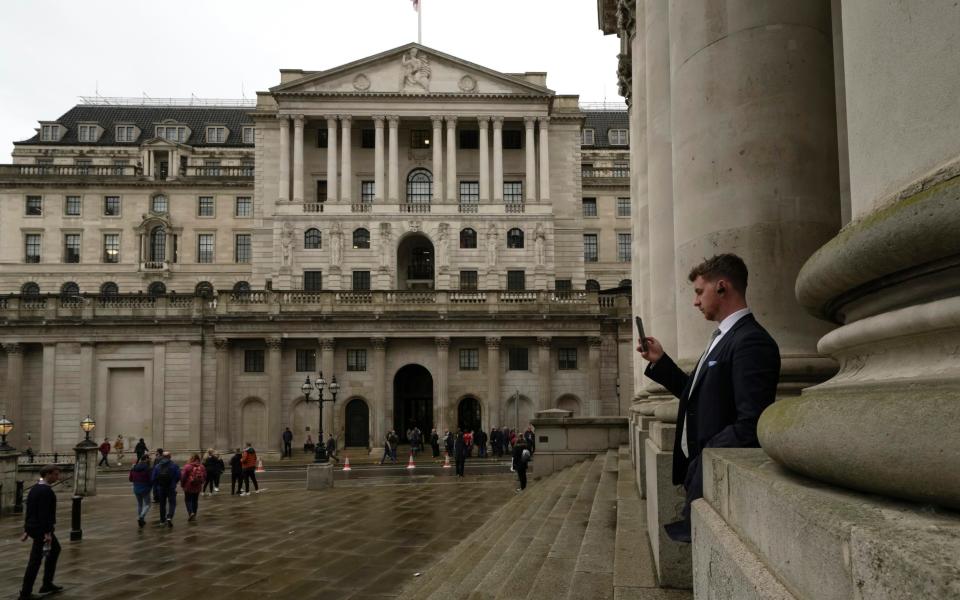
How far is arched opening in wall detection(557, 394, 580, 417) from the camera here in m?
46.1

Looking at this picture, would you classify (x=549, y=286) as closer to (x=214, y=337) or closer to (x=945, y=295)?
(x=214, y=337)

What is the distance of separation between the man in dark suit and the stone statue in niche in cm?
5346

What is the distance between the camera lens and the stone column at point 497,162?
54.7 meters

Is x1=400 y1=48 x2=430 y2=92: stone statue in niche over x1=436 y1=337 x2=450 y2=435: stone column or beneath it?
over

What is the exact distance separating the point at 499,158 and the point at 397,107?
8599 millimetres

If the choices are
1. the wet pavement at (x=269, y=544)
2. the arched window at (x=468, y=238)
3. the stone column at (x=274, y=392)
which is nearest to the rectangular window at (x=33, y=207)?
the stone column at (x=274, y=392)

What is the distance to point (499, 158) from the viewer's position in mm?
55000

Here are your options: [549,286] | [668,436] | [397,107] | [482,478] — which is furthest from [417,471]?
[397,107]

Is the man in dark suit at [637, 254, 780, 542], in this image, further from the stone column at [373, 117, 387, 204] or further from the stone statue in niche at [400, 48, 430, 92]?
the stone statue in niche at [400, 48, 430, 92]

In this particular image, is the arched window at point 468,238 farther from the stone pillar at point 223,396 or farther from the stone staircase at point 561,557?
the stone staircase at point 561,557

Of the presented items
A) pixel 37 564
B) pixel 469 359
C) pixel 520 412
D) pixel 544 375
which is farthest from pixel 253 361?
pixel 37 564

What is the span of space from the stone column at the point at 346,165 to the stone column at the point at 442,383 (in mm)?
15032

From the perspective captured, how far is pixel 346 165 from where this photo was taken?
53875 mm

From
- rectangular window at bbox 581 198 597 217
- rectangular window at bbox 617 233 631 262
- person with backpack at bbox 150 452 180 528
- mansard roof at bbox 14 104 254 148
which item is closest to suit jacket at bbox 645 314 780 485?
person with backpack at bbox 150 452 180 528
